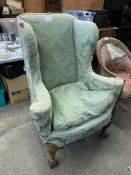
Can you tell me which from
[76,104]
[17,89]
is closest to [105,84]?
[76,104]

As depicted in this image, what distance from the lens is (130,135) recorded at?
65.6 inches

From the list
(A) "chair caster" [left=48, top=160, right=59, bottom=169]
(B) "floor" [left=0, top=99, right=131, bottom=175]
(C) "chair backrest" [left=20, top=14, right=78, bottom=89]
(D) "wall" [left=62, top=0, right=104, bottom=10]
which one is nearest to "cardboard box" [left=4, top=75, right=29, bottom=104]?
(B) "floor" [left=0, top=99, right=131, bottom=175]

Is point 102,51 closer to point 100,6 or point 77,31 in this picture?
point 77,31

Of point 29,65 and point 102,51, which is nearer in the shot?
point 29,65

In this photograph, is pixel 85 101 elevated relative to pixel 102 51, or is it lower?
lower

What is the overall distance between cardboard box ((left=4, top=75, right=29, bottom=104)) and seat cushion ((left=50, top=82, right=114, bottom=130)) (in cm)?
63

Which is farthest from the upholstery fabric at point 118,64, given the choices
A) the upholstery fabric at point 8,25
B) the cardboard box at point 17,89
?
the upholstery fabric at point 8,25

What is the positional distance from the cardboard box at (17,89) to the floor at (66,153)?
31cm

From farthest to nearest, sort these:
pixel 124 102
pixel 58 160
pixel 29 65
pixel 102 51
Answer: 1. pixel 124 102
2. pixel 102 51
3. pixel 58 160
4. pixel 29 65

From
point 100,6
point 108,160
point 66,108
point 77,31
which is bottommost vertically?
point 108,160

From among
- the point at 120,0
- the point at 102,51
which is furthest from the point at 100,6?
the point at 102,51

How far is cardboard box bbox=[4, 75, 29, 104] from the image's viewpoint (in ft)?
6.36

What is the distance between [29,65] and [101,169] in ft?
3.42

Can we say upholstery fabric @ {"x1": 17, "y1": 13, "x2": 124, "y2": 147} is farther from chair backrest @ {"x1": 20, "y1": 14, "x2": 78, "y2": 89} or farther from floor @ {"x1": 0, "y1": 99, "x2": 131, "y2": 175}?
floor @ {"x1": 0, "y1": 99, "x2": 131, "y2": 175}
